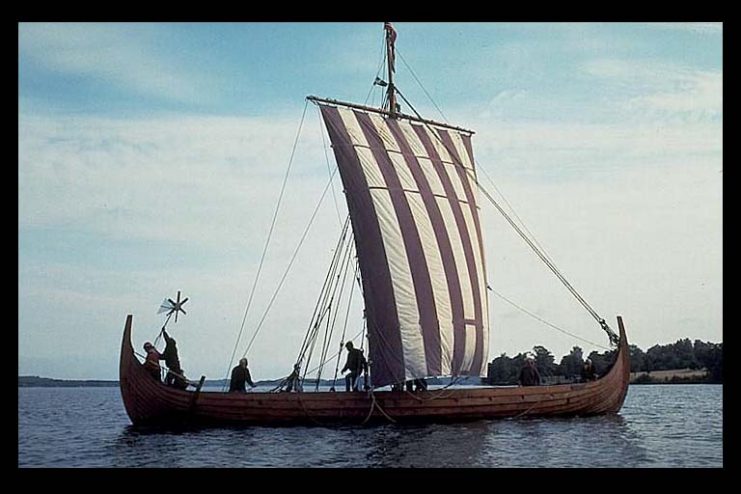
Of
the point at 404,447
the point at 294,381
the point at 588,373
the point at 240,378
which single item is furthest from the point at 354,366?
the point at 588,373

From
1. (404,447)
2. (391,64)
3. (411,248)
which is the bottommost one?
(404,447)

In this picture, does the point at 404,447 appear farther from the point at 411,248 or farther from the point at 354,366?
the point at 411,248

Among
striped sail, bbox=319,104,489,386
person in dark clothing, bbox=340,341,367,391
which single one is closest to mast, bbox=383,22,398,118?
striped sail, bbox=319,104,489,386

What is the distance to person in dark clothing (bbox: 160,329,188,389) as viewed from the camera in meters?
17.4

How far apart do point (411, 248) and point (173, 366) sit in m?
4.77

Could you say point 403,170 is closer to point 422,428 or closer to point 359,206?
point 359,206

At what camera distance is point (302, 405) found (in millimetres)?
17000

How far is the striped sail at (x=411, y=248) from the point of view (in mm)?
17859

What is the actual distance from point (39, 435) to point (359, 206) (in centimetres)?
896

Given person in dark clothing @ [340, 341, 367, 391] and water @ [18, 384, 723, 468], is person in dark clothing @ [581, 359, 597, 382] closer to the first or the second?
water @ [18, 384, 723, 468]

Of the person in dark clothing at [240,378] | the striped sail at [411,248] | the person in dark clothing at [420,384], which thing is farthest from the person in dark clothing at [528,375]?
the person in dark clothing at [240,378]

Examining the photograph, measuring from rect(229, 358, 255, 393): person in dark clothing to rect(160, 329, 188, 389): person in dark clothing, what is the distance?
0.85 meters
